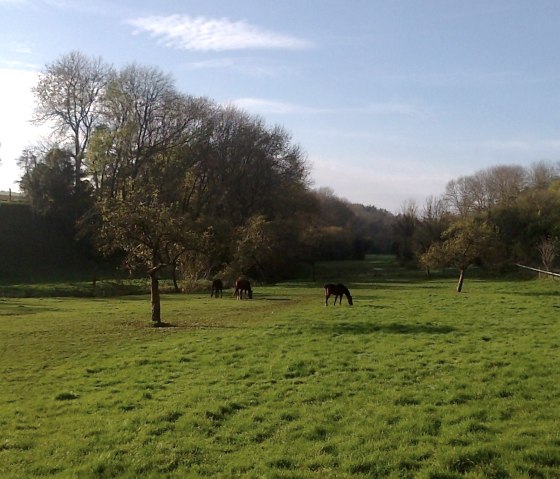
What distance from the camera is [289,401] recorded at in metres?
10.1

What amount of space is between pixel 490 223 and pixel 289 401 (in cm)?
6168

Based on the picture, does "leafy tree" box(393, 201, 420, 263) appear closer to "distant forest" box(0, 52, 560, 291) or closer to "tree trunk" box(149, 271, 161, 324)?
"distant forest" box(0, 52, 560, 291)

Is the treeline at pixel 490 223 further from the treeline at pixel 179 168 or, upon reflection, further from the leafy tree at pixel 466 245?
the treeline at pixel 179 168

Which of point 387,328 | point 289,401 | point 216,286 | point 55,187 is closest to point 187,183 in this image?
point 55,187

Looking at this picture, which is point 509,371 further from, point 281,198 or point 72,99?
point 72,99

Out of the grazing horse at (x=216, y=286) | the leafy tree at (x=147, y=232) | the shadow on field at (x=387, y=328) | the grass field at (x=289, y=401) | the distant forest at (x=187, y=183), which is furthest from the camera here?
the distant forest at (x=187, y=183)

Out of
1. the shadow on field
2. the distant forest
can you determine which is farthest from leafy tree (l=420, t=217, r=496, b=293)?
the shadow on field

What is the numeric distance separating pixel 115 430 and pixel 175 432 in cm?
103

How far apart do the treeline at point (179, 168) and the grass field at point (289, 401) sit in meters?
33.9

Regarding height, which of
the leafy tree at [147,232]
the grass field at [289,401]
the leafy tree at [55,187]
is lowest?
the grass field at [289,401]

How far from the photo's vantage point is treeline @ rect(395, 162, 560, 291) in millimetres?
42750

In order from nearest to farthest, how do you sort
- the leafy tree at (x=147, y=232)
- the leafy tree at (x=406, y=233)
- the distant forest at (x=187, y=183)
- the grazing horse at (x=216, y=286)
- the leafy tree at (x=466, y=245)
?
the leafy tree at (x=147, y=232), the grazing horse at (x=216, y=286), the leafy tree at (x=466, y=245), the distant forest at (x=187, y=183), the leafy tree at (x=406, y=233)

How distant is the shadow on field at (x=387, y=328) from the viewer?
1838 centimetres

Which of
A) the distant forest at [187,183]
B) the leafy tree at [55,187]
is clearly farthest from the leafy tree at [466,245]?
the leafy tree at [55,187]
